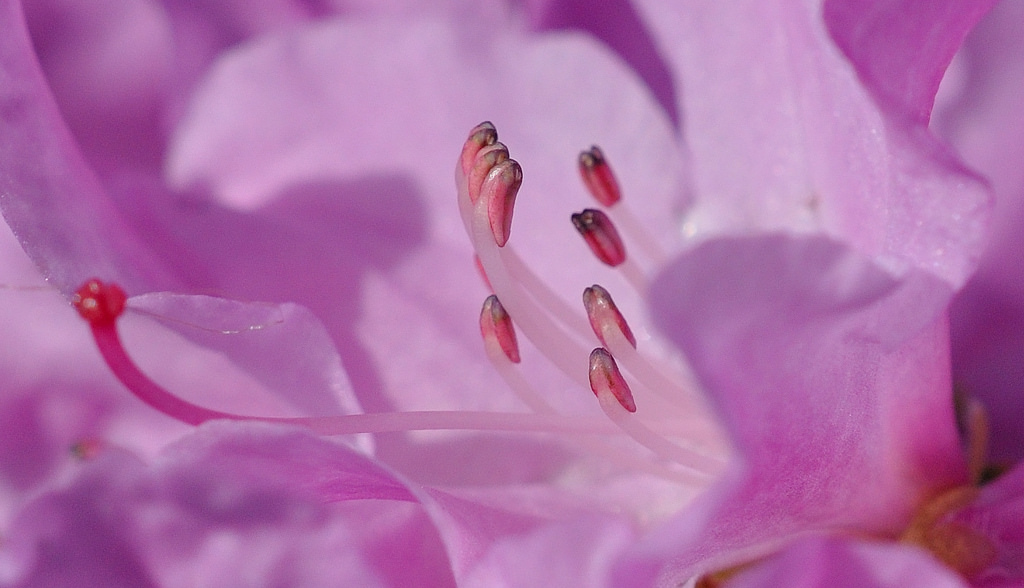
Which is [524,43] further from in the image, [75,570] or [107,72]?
[75,570]

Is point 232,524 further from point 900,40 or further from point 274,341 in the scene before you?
point 900,40

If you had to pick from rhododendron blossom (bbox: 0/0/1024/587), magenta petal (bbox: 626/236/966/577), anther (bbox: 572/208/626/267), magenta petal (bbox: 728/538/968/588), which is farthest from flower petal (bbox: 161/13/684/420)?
magenta petal (bbox: 728/538/968/588)

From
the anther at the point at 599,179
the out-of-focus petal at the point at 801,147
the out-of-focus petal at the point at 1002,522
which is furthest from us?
the anther at the point at 599,179

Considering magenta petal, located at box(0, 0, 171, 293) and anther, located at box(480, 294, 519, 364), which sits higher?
magenta petal, located at box(0, 0, 171, 293)

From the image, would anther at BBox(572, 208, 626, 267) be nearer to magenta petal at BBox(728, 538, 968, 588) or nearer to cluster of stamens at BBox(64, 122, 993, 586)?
cluster of stamens at BBox(64, 122, 993, 586)

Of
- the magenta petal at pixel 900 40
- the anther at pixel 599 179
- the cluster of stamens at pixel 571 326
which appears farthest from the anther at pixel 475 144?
the magenta petal at pixel 900 40

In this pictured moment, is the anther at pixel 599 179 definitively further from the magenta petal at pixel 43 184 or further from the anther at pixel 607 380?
the magenta petal at pixel 43 184

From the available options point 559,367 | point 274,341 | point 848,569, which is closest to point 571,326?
point 559,367
